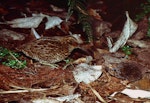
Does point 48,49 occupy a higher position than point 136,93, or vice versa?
point 48,49

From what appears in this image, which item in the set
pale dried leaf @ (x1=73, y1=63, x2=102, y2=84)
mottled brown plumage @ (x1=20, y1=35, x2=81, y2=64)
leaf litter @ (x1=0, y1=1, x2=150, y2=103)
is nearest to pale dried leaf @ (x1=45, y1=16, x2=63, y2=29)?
leaf litter @ (x1=0, y1=1, x2=150, y2=103)

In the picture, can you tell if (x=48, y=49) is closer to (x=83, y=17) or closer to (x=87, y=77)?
(x=87, y=77)

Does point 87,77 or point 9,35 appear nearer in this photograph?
point 87,77

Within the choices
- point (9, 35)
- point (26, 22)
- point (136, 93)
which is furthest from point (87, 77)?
point (26, 22)

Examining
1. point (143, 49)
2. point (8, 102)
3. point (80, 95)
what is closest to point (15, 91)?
point (8, 102)

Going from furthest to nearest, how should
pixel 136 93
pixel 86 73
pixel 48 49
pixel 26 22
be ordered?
pixel 26 22, pixel 48 49, pixel 86 73, pixel 136 93

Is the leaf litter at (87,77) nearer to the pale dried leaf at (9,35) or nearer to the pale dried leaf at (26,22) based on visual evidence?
the pale dried leaf at (9,35)

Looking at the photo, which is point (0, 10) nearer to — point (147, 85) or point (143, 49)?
point (143, 49)
